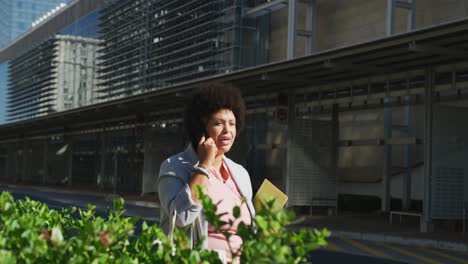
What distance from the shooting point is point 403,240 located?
1630cm

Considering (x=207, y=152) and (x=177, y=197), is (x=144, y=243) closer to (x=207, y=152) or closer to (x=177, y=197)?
(x=177, y=197)

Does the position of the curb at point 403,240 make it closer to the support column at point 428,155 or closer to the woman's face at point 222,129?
the support column at point 428,155

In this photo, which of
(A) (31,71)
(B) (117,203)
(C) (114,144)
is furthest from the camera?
(A) (31,71)

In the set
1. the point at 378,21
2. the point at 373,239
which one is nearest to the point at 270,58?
the point at 378,21

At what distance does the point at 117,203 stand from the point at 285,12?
3383 cm

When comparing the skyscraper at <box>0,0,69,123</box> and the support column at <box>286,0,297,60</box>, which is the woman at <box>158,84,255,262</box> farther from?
the skyscraper at <box>0,0,69,123</box>

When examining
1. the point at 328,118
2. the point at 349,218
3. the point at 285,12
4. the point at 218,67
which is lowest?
the point at 349,218

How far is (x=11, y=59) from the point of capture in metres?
80.6

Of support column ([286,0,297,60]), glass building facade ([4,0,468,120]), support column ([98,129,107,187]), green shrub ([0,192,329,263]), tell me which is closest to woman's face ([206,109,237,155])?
green shrub ([0,192,329,263])

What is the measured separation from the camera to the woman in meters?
3.18

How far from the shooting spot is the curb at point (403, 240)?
15.1 meters

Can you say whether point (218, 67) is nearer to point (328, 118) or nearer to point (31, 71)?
point (328, 118)

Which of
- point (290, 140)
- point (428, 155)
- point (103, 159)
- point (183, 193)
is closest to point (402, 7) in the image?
point (290, 140)

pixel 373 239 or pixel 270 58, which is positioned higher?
pixel 270 58
